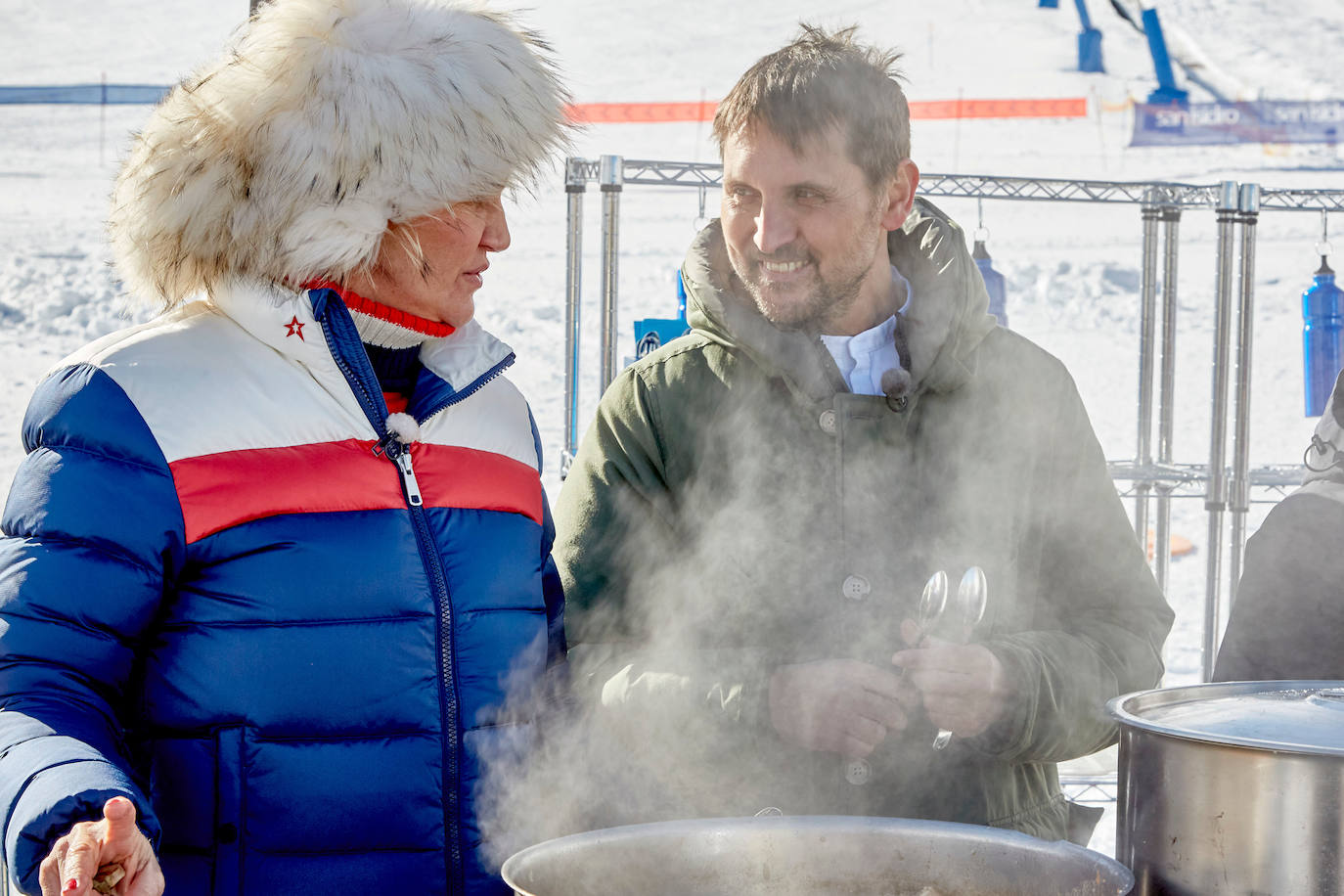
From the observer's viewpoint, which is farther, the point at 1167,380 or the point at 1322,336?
the point at 1167,380

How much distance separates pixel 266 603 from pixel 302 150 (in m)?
0.50

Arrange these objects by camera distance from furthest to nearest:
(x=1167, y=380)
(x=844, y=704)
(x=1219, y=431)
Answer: (x=1167, y=380) → (x=1219, y=431) → (x=844, y=704)

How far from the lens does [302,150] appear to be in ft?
4.66

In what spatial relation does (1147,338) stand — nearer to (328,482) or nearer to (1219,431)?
(1219,431)

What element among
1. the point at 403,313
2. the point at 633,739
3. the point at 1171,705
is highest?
the point at 403,313

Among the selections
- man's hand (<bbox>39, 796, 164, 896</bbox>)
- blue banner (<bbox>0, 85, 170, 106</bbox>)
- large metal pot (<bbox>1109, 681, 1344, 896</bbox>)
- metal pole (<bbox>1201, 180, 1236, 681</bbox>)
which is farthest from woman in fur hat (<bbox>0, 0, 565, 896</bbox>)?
blue banner (<bbox>0, 85, 170, 106</bbox>)

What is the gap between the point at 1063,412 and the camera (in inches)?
72.8

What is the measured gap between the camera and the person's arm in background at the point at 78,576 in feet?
3.81

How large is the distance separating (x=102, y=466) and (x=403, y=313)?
0.41 m

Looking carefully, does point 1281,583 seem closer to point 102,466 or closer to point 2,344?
point 102,466

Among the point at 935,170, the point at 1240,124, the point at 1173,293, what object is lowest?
the point at 1173,293

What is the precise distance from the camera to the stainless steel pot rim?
3.48 feet

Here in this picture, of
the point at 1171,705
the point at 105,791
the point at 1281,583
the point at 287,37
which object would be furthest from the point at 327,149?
the point at 1281,583

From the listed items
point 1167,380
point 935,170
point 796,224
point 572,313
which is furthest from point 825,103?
point 935,170
